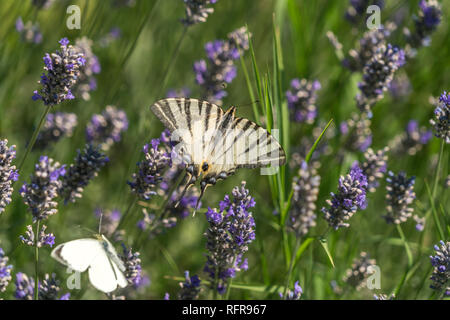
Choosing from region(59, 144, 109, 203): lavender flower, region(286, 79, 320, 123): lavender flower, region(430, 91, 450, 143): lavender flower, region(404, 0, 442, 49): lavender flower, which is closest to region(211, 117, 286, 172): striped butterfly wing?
region(59, 144, 109, 203): lavender flower

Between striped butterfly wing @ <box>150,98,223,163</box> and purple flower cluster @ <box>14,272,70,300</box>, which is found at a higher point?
striped butterfly wing @ <box>150,98,223,163</box>

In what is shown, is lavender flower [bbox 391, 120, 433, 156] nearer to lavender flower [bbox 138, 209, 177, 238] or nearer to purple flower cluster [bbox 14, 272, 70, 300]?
lavender flower [bbox 138, 209, 177, 238]

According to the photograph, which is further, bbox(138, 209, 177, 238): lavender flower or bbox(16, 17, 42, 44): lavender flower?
bbox(16, 17, 42, 44): lavender flower

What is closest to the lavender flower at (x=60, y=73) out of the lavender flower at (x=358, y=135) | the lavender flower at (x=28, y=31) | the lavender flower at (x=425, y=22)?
the lavender flower at (x=28, y=31)

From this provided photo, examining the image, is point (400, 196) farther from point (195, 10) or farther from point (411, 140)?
point (195, 10)

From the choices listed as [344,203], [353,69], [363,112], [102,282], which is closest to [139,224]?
[102,282]
